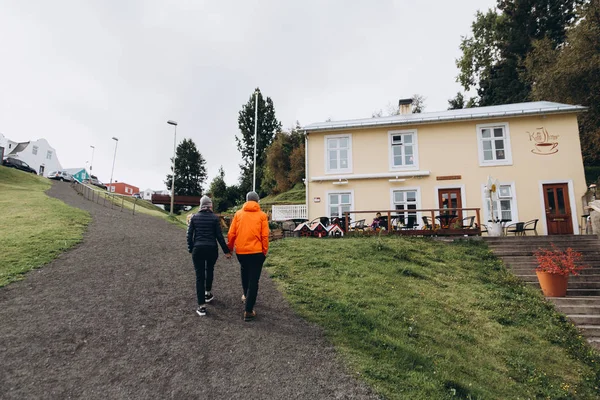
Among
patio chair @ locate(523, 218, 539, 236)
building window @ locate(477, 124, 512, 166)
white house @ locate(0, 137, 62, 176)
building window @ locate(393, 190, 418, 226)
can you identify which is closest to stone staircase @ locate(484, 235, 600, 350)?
patio chair @ locate(523, 218, 539, 236)

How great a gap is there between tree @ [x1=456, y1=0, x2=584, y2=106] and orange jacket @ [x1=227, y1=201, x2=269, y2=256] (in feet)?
105

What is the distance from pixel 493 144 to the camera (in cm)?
1722

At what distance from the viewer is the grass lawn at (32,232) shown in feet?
28.1

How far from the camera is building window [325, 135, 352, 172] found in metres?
18.6

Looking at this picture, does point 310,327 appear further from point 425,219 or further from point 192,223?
point 425,219

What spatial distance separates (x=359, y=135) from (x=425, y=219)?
5.73 m

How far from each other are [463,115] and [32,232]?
1889cm

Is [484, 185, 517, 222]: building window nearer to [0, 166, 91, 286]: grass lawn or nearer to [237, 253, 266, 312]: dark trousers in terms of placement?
[237, 253, 266, 312]: dark trousers

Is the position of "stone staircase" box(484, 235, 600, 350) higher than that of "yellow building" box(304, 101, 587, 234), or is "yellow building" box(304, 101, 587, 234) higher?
"yellow building" box(304, 101, 587, 234)

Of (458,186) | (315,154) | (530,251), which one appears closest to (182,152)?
(315,154)

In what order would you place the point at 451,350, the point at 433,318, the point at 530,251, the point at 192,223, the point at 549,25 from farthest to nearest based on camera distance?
1. the point at 549,25
2. the point at 530,251
3. the point at 433,318
4. the point at 192,223
5. the point at 451,350

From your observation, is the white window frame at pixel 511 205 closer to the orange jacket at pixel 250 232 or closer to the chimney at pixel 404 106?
the chimney at pixel 404 106

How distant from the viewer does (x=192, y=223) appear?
6.10 metres

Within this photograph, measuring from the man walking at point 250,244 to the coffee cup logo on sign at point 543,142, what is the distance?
52.7 ft
